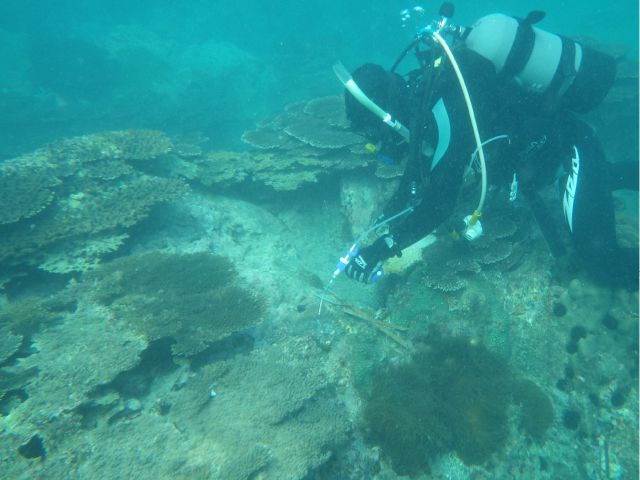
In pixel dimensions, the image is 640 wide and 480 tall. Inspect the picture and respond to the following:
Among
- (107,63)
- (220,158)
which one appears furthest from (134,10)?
(220,158)

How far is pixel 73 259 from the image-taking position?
16.2 feet

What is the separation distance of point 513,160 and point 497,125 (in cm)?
47

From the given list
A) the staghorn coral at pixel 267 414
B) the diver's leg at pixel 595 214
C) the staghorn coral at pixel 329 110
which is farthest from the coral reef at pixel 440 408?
the staghorn coral at pixel 329 110

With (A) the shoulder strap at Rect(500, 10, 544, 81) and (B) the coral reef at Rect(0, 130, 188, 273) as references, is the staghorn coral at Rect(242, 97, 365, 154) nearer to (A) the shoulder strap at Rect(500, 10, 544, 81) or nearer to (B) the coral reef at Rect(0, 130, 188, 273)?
(B) the coral reef at Rect(0, 130, 188, 273)

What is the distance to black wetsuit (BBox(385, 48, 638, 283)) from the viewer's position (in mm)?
3385

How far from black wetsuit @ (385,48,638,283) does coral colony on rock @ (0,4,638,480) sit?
607 millimetres

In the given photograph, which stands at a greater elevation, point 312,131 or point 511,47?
point 312,131

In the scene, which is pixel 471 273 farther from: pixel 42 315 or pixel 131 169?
pixel 131 169

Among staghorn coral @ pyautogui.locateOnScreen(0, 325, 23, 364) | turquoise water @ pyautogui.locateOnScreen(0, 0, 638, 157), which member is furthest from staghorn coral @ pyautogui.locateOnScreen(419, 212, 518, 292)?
turquoise water @ pyautogui.locateOnScreen(0, 0, 638, 157)

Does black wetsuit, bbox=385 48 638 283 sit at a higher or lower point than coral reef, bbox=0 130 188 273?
lower

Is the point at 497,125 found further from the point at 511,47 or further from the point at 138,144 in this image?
the point at 138,144

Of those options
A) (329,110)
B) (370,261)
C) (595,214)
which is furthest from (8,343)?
(329,110)

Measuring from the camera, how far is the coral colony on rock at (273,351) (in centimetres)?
309

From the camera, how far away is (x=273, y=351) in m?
3.95
